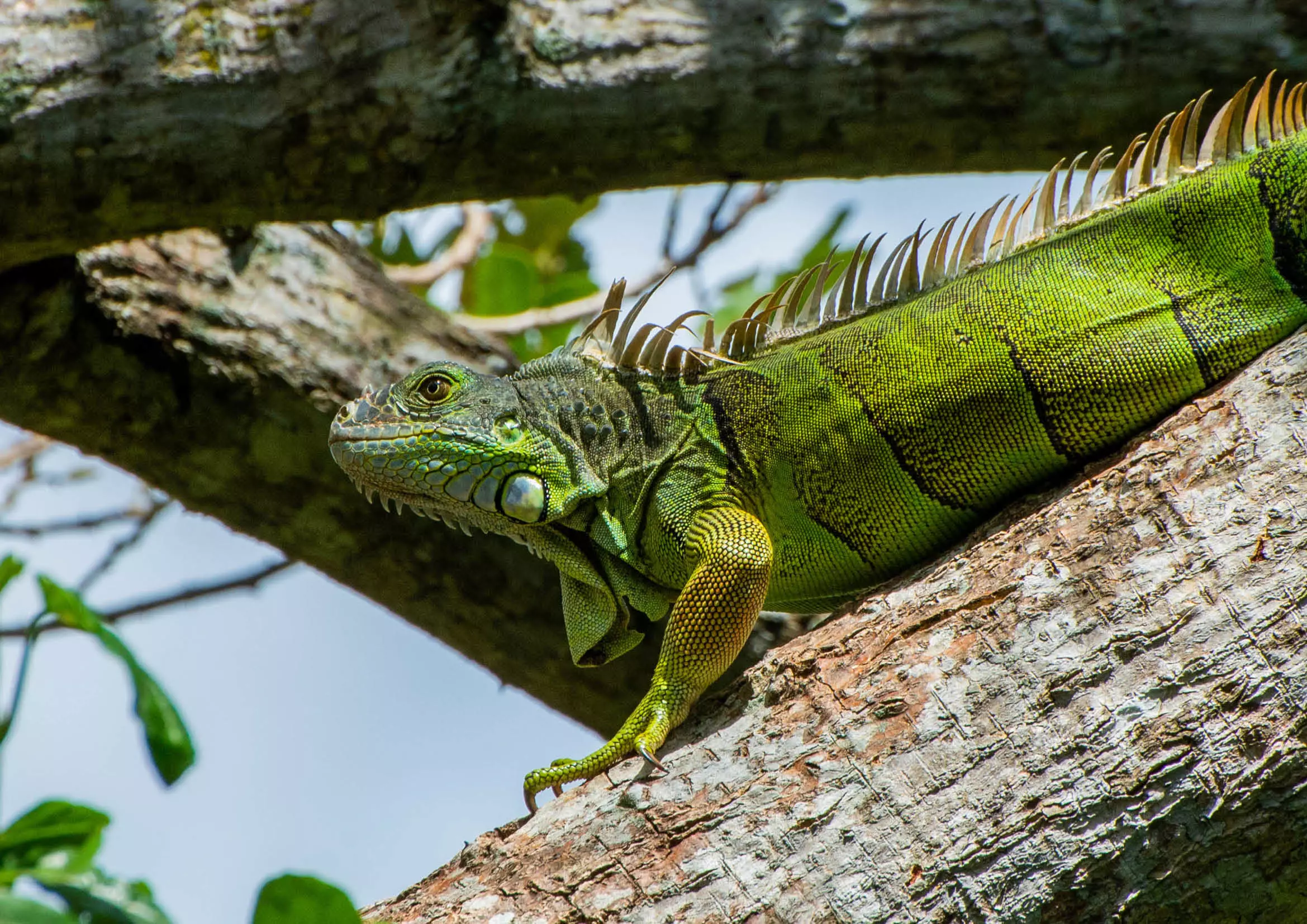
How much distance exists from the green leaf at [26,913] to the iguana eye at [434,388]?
11.3 ft

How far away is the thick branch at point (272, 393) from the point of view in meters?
6.07

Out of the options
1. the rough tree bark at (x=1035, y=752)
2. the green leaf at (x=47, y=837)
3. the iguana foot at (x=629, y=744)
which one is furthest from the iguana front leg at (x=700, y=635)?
the green leaf at (x=47, y=837)

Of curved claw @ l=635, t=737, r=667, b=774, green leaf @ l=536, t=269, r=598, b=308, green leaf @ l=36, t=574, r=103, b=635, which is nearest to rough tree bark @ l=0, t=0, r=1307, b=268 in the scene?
curved claw @ l=635, t=737, r=667, b=774

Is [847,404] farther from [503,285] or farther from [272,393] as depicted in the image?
[503,285]

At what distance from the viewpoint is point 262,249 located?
21.8 ft

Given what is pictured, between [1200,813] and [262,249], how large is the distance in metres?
5.59

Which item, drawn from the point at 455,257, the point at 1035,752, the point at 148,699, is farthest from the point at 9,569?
the point at 455,257

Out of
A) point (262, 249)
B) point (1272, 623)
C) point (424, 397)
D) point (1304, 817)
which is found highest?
point (262, 249)

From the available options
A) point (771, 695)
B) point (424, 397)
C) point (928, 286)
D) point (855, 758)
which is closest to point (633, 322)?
point (424, 397)

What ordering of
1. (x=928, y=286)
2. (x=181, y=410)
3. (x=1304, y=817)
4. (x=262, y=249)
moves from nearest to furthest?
1. (x=1304, y=817)
2. (x=928, y=286)
3. (x=181, y=410)
4. (x=262, y=249)

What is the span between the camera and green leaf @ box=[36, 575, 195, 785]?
243 centimetres

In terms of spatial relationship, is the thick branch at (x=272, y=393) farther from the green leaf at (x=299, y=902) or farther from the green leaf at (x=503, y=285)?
the green leaf at (x=299, y=902)

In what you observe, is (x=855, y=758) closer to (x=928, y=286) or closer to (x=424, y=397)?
(x=928, y=286)

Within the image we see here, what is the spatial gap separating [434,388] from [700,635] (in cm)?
176
